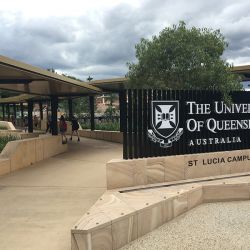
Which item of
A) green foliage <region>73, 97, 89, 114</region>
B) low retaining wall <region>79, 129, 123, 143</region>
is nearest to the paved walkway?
low retaining wall <region>79, 129, 123, 143</region>

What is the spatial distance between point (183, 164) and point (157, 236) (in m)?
3.24

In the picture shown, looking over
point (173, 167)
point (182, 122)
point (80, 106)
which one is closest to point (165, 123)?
point (182, 122)

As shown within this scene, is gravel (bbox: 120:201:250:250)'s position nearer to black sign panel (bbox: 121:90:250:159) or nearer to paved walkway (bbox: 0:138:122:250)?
paved walkway (bbox: 0:138:122:250)

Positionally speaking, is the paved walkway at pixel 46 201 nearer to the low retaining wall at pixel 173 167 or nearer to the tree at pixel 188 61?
the low retaining wall at pixel 173 167

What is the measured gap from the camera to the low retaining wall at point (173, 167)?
8875 millimetres

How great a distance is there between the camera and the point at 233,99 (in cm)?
1089

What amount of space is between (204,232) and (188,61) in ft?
20.8

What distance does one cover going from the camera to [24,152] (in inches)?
507

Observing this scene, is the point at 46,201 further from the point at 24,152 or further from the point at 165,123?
the point at 24,152

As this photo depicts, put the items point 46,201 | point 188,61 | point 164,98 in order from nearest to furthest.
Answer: point 46,201, point 164,98, point 188,61

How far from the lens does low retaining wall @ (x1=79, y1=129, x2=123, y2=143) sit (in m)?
22.6

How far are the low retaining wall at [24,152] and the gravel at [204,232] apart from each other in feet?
19.6

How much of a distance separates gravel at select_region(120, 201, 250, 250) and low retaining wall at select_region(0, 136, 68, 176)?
598 centimetres

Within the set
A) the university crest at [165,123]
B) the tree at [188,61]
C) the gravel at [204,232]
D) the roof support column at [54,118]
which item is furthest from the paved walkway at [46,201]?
the roof support column at [54,118]
